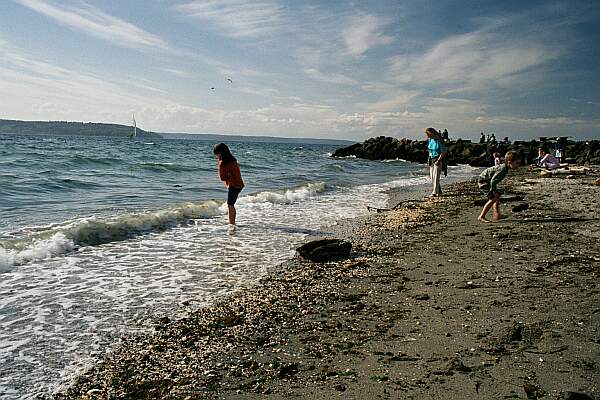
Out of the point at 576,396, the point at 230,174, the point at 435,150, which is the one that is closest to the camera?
the point at 576,396

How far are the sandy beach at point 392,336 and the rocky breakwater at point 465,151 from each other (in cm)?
3195

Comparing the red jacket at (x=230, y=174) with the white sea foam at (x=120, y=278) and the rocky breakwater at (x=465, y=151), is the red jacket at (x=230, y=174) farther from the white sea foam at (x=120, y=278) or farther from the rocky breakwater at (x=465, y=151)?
the rocky breakwater at (x=465, y=151)

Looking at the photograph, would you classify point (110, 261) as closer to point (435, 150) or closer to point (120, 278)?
point (120, 278)

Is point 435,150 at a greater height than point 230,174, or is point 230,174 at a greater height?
point 435,150

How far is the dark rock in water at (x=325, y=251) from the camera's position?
6.86 metres

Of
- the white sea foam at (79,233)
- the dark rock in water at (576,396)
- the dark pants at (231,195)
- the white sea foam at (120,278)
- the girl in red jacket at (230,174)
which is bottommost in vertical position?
the white sea foam at (120,278)

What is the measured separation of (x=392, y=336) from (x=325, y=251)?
3031 millimetres

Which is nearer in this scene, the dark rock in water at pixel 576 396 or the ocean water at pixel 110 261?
the dark rock in water at pixel 576 396

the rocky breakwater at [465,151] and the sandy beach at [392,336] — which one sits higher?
the rocky breakwater at [465,151]

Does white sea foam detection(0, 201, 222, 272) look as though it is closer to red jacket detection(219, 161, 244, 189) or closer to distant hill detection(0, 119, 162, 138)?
red jacket detection(219, 161, 244, 189)

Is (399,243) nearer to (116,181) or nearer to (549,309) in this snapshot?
(549,309)

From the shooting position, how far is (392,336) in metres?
3.92

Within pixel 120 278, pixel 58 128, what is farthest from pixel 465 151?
pixel 58 128

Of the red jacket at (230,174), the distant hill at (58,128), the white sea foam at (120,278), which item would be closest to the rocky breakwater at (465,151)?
the red jacket at (230,174)
